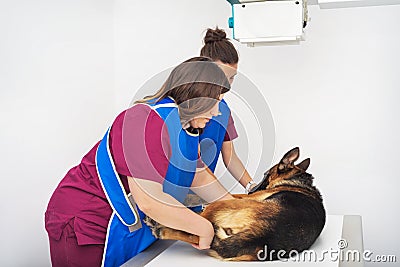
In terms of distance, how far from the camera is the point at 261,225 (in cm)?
136

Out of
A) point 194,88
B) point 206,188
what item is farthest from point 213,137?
point 194,88

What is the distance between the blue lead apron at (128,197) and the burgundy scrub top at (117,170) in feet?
0.09

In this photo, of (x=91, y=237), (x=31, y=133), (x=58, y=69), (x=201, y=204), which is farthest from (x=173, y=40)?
(x=91, y=237)

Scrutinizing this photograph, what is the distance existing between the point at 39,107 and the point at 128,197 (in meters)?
0.86

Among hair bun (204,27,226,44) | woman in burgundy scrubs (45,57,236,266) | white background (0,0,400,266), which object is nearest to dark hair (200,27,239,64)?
hair bun (204,27,226,44)

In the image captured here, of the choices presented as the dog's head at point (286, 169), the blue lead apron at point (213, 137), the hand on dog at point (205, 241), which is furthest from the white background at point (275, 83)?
the hand on dog at point (205, 241)

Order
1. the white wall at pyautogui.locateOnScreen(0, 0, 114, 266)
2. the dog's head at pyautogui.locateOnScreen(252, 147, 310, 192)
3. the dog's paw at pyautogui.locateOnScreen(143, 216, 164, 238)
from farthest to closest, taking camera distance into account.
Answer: the white wall at pyautogui.locateOnScreen(0, 0, 114, 266) → the dog's head at pyautogui.locateOnScreen(252, 147, 310, 192) → the dog's paw at pyautogui.locateOnScreen(143, 216, 164, 238)

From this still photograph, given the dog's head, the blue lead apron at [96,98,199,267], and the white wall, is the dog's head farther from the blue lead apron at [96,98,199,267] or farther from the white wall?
the white wall

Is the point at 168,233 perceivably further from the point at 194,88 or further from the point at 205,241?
the point at 194,88

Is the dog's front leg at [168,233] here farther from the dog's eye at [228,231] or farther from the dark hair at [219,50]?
the dark hair at [219,50]

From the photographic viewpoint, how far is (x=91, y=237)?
1436 millimetres

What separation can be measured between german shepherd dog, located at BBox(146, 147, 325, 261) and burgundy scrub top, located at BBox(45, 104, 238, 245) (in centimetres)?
15

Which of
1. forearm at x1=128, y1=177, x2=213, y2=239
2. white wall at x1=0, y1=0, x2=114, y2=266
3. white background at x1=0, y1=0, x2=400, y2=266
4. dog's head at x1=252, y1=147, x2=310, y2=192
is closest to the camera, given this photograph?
forearm at x1=128, y1=177, x2=213, y2=239

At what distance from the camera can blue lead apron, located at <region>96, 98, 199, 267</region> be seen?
137cm
